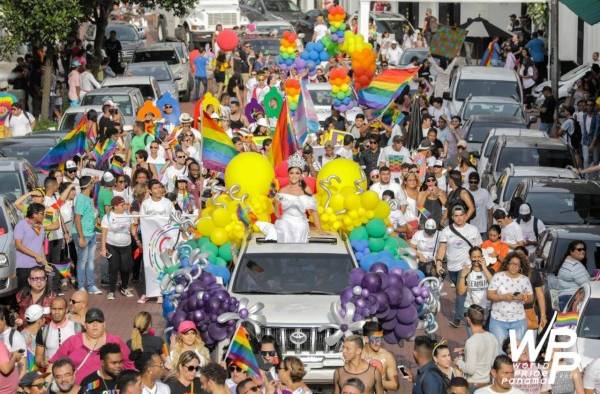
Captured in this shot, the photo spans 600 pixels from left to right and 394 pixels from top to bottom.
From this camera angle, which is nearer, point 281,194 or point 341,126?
point 281,194

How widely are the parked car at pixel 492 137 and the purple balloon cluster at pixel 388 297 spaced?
11.0m

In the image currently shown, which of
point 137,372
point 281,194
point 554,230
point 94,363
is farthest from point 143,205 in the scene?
point 137,372

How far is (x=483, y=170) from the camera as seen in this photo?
83.7ft

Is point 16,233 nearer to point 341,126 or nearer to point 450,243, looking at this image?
point 450,243

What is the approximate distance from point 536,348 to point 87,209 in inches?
312

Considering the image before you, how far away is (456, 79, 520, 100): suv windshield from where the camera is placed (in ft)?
109

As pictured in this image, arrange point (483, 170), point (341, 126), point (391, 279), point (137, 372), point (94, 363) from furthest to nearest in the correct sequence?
1. point (341, 126)
2. point (483, 170)
3. point (391, 279)
4. point (94, 363)
5. point (137, 372)

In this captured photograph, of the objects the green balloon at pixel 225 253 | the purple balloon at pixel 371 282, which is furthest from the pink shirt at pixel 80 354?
the green balloon at pixel 225 253

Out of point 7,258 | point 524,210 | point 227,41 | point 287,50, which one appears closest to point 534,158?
point 524,210

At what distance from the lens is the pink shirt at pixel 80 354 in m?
12.3

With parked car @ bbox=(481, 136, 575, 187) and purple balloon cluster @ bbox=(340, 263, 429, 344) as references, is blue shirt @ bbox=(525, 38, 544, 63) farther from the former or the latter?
purple balloon cluster @ bbox=(340, 263, 429, 344)

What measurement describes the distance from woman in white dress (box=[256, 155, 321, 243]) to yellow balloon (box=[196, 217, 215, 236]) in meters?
0.49

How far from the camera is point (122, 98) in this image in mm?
31234

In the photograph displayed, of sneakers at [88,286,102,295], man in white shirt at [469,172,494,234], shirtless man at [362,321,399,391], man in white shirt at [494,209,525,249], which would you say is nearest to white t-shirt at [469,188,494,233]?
man in white shirt at [469,172,494,234]
